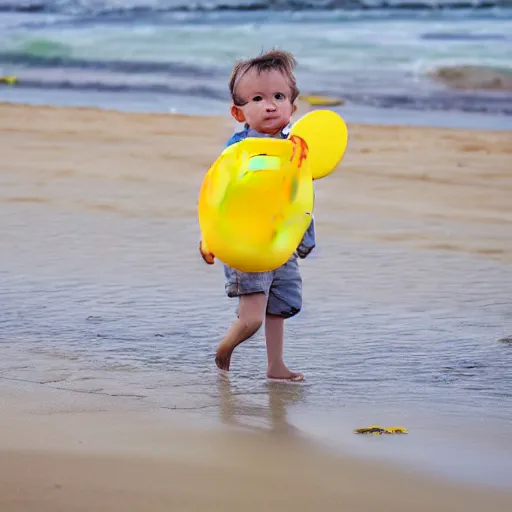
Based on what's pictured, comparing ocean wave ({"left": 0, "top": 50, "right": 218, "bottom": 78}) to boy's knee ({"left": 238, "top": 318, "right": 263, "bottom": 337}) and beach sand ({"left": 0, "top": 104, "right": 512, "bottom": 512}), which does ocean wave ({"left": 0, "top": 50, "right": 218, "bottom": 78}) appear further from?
boy's knee ({"left": 238, "top": 318, "right": 263, "bottom": 337})

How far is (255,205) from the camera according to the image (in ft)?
13.2

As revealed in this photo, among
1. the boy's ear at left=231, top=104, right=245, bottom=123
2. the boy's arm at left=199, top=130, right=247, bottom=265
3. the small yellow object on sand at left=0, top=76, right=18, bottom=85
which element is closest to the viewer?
the boy's arm at left=199, top=130, right=247, bottom=265

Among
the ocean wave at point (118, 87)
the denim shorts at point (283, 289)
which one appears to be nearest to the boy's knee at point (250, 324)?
the denim shorts at point (283, 289)

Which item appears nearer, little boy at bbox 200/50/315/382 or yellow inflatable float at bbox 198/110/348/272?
yellow inflatable float at bbox 198/110/348/272

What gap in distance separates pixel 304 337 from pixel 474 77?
14640 mm

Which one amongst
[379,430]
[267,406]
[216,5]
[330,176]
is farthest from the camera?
[216,5]

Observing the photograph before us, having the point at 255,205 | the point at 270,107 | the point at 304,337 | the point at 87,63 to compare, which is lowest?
the point at 304,337

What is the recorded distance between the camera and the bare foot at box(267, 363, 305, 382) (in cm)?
422

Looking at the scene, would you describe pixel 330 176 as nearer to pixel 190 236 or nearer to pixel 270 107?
pixel 190 236

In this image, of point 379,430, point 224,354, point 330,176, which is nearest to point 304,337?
point 224,354

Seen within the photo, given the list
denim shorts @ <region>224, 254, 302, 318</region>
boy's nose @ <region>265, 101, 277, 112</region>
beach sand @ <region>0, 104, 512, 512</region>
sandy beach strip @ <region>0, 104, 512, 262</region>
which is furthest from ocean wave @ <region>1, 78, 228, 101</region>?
boy's nose @ <region>265, 101, 277, 112</region>

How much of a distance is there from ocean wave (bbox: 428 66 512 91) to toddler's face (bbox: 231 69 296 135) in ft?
45.9

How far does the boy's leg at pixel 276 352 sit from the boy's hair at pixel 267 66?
2.61ft

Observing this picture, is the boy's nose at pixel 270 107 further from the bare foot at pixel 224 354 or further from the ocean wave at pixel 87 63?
the ocean wave at pixel 87 63
